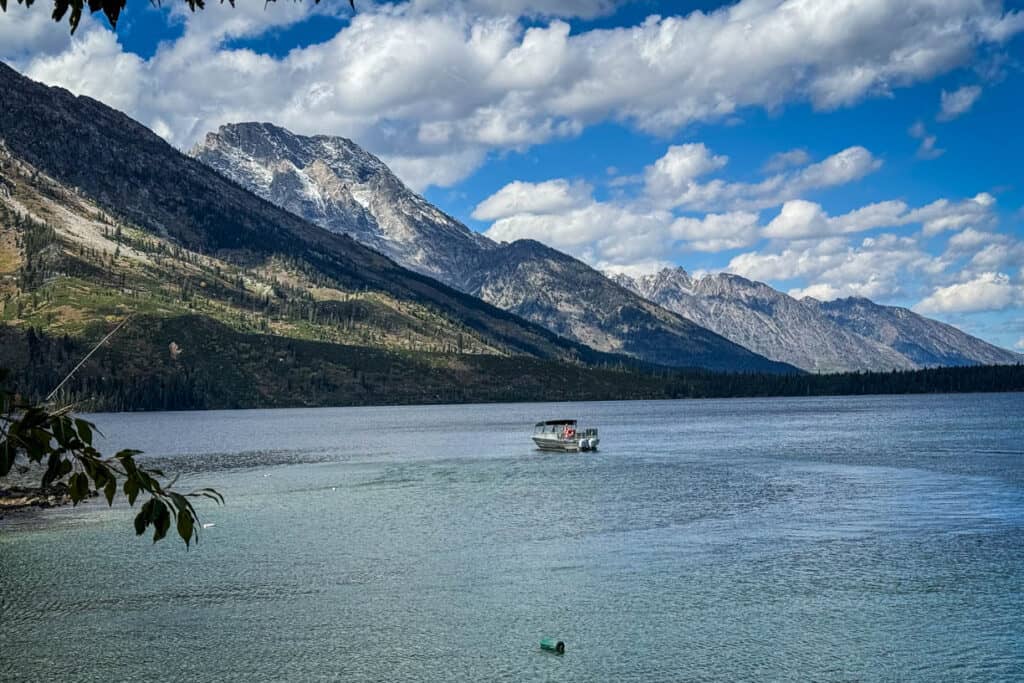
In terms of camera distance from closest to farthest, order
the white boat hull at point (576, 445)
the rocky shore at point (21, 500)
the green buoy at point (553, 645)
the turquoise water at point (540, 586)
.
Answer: the turquoise water at point (540, 586) → the green buoy at point (553, 645) → the rocky shore at point (21, 500) → the white boat hull at point (576, 445)

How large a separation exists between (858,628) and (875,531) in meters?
34.5

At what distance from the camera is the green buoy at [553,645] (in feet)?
166

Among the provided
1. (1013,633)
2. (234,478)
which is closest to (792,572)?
(1013,633)

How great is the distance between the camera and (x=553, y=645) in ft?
167

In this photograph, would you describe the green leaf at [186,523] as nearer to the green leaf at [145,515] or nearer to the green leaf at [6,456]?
the green leaf at [145,515]

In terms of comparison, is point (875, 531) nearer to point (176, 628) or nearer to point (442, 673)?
point (442, 673)

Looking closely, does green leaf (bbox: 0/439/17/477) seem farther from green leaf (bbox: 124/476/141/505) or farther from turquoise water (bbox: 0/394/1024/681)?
turquoise water (bbox: 0/394/1024/681)

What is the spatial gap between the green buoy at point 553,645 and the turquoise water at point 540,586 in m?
0.52

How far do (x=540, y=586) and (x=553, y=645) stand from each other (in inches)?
614

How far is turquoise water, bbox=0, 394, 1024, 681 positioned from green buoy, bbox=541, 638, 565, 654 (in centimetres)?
52

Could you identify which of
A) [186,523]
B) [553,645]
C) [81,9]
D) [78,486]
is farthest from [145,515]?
[553,645]

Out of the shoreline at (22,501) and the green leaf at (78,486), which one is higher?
the green leaf at (78,486)

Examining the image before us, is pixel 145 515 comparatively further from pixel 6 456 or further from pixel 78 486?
pixel 6 456

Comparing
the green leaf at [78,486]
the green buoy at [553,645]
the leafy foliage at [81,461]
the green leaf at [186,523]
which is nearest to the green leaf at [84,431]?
the leafy foliage at [81,461]
